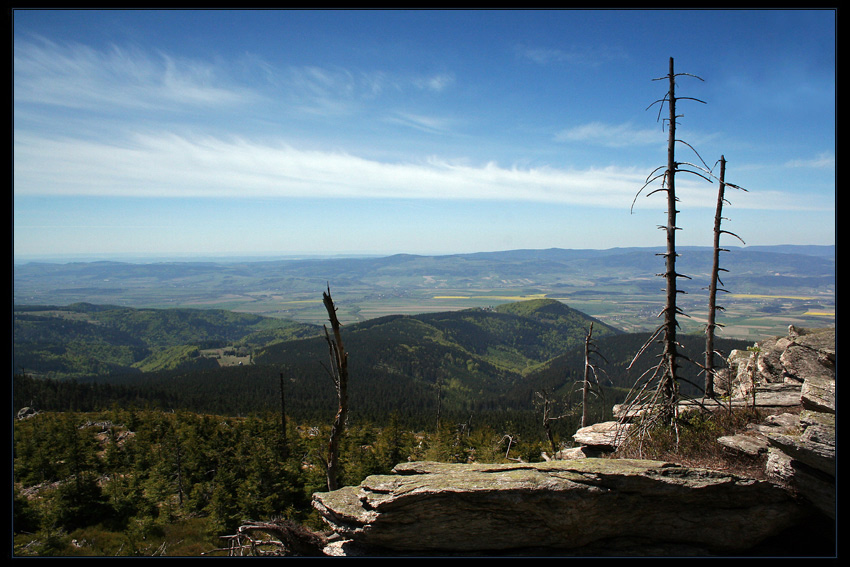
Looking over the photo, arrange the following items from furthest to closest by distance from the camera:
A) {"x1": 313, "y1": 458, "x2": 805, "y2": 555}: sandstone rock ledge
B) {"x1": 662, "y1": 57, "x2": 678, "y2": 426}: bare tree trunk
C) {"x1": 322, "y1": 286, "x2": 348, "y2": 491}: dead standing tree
Answer: {"x1": 322, "y1": 286, "x2": 348, "y2": 491}: dead standing tree → {"x1": 662, "y1": 57, "x2": 678, "y2": 426}: bare tree trunk → {"x1": 313, "y1": 458, "x2": 805, "y2": 555}: sandstone rock ledge

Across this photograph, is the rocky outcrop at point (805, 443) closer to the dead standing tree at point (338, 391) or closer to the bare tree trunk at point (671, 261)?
the bare tree trunk at point (671, 261)

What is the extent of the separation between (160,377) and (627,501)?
602 feet

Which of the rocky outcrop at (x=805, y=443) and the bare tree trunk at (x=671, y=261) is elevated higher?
the bare tree trunk at (x=671, y=261)

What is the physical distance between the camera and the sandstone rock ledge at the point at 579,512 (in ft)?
25.7

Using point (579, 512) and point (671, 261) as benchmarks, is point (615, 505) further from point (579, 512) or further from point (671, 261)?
point (671, 261)

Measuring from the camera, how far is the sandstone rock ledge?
7.82m

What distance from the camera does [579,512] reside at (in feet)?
26.3

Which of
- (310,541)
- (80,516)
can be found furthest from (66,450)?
(310,541)

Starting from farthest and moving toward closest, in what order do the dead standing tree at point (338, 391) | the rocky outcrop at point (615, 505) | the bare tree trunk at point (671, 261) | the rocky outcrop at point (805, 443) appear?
the dead standing tree at point (338, 391), the bare tree trunk at point (671, 261), the rocky outcrop at point (615, 505), the rocky outcrop at point (805, 443)

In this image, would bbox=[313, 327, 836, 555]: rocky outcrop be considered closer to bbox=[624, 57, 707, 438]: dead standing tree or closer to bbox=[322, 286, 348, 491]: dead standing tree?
bbox=[624, 57, 707, 438]: dead standing tree

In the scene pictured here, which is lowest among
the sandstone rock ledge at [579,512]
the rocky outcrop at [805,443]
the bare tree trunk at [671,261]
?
the sandstone rock ledge at [579,512]

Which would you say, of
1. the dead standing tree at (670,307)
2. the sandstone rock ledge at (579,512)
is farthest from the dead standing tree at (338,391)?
the dead standing tree at (670,307)

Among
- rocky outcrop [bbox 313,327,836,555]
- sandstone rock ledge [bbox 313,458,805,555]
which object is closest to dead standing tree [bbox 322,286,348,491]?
rocky outcrop [bbox 313,327,836,555]

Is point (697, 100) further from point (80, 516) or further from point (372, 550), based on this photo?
point (80, 516)
